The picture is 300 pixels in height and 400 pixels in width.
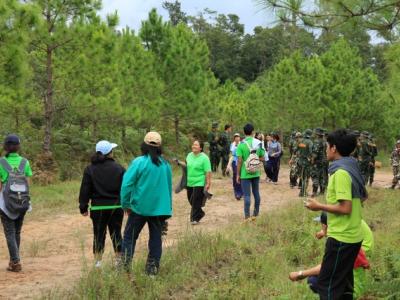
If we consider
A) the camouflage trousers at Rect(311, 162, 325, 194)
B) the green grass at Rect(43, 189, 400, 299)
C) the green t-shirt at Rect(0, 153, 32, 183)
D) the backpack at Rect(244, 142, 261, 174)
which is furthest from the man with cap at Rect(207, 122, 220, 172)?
the green t-shirt at Rect(0, 153, 32, 183)

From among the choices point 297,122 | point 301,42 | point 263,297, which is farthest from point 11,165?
point 301,42

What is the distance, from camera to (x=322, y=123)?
28078 millimetres

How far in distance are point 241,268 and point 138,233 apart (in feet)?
4.35

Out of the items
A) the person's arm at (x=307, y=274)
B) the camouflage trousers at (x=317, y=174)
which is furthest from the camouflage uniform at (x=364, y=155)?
the person's arm at (x=307, y=274)

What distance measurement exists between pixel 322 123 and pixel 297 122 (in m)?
1.95

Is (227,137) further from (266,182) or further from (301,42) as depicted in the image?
(301,42)

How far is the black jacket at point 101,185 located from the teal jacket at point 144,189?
0.65 metres

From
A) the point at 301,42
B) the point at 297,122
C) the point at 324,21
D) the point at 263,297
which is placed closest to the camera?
the point at 263,297

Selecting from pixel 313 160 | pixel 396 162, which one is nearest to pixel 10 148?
pixel 313 160

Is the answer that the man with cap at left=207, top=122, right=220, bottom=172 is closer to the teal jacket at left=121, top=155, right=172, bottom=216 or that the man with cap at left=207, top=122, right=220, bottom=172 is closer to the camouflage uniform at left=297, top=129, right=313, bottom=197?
the camouflage uniform at left=297, top=129, right=313, bottom=197

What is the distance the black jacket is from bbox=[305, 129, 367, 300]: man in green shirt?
2.71 meters

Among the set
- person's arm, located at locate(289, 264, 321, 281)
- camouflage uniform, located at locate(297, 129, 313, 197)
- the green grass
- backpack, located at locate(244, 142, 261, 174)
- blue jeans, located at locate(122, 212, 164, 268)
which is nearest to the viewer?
Result: person's arm, located at locate(289, 264, 321, 281)

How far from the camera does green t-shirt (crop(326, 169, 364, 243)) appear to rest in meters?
3.95

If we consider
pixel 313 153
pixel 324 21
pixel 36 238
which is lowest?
pixel 36 238
